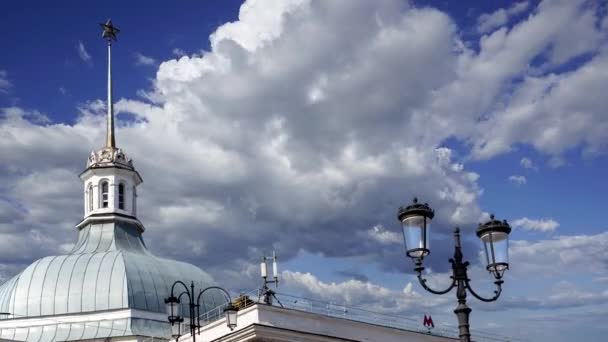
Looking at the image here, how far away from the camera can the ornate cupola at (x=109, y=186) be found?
61406mm

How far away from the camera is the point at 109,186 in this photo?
204ft

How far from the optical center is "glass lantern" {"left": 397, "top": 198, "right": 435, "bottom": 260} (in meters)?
17.5

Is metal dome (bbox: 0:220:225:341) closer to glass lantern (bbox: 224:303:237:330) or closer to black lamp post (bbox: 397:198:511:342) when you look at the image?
glass lantern (bbox: 224:303:237:330)

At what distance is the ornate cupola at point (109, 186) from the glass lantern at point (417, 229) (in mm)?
45537

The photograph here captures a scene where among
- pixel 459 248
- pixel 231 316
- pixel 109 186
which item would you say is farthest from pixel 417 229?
pixel 109 186

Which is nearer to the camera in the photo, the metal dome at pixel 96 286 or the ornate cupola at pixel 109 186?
the metal dome at pixel 96 286

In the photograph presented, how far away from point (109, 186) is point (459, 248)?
46970 millimetres

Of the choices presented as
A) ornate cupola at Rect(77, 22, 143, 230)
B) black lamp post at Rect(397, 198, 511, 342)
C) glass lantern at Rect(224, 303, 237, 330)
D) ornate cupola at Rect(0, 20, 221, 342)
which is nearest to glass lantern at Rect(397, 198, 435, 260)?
black lamp post at Rect(397, 198, 511, 342)

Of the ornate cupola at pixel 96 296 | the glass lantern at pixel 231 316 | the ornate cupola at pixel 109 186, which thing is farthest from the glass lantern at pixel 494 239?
the ornate cupola at pixel 109 186

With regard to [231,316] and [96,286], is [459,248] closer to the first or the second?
[231,316]

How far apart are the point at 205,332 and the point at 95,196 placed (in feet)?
74.9

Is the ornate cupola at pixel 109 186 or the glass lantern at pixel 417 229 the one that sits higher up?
the ornate cupola at pixel 109 186

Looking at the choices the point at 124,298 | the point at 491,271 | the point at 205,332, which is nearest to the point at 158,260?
the point at 124,298

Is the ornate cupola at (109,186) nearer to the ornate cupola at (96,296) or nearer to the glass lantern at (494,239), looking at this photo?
the ornate cupola at (96,296)
